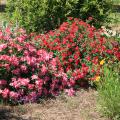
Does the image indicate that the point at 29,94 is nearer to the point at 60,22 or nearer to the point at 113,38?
the point at 113,38

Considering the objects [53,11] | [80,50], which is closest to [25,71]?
[80,50]

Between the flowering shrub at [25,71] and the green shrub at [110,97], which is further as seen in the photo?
the flowering shrub at [25,71]

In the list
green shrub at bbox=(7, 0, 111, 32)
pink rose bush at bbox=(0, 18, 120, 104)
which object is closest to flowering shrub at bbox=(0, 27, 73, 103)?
pink rose bush at bbox=(0, 18, 120, 104)

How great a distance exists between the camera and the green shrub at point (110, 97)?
5.73 meters

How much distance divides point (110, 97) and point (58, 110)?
0.88 m

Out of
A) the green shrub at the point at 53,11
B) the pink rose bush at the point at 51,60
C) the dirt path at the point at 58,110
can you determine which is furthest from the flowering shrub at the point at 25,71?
the green shrub at the point at 53,11

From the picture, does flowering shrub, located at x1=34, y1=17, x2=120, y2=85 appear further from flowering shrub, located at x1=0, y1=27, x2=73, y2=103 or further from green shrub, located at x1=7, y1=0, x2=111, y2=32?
green shrub, located at x1=7, y1=0, x2=111, y2=32

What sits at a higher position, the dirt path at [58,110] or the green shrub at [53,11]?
the green shrub at [53,11]

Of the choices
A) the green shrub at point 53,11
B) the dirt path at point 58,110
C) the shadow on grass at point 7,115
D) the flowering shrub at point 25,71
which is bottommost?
the dirt path at point 58,110

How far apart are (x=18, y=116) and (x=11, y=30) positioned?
78.3 inches

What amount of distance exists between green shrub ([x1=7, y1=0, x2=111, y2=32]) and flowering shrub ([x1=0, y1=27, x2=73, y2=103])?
5.52ft

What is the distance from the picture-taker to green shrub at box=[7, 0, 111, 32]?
8.91 meters

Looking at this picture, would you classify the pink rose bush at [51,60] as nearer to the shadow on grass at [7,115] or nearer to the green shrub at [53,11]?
the shadow on grass at [7,115]

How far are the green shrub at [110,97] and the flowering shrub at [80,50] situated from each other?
1121 millimetres
